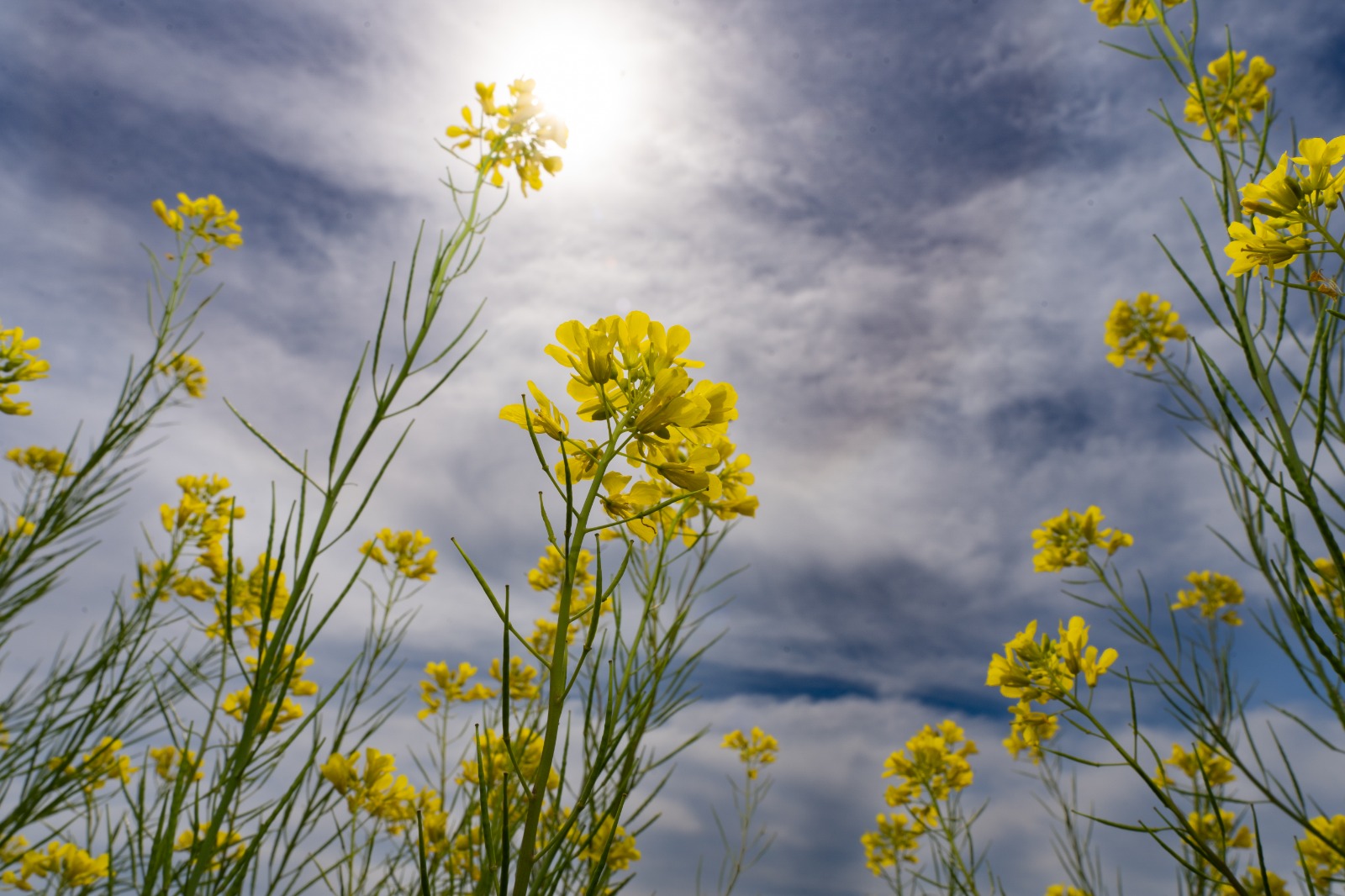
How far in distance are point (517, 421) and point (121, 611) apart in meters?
1.55

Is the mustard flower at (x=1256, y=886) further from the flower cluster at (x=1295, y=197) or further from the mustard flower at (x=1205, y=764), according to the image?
the flower cluster at (x=1295, y=197)

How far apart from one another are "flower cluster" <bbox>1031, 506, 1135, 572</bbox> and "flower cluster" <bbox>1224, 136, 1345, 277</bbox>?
90.9 inches

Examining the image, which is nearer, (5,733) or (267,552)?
(267,552)

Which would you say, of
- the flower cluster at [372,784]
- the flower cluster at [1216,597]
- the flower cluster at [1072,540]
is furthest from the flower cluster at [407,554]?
the flower cluster at [1216,597]

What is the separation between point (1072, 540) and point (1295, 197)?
7.93 ft

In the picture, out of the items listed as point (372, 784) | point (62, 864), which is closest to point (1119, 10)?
point (372, 784)

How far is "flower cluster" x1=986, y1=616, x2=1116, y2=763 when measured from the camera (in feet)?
5.44

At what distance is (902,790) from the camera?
3201 mm

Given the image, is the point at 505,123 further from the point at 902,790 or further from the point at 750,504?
the point at 902,790

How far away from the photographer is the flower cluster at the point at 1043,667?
5.44 feet

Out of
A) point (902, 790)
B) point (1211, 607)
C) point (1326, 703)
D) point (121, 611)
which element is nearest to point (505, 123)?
point (121, 611)

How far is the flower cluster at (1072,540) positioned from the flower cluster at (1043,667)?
1.44 meters

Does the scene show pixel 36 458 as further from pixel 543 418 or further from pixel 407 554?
pixel 543 418

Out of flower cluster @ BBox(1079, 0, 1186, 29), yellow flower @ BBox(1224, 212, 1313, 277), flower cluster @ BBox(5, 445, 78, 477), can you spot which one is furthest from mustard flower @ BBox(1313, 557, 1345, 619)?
flower cluster @ BBox(5, 445, 78, 477)
